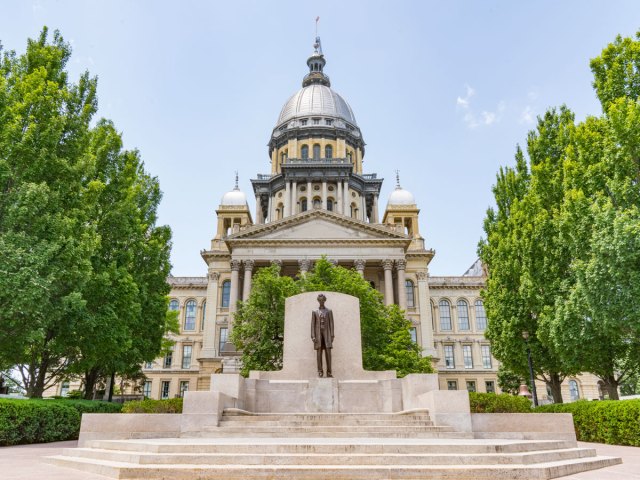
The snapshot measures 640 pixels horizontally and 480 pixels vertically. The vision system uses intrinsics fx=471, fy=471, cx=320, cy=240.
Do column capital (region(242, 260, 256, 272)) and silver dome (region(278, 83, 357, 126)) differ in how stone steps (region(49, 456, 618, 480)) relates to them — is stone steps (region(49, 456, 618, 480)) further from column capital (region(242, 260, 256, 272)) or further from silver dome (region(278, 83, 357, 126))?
Answer: silver dome (region(278, 83, 357, 126))

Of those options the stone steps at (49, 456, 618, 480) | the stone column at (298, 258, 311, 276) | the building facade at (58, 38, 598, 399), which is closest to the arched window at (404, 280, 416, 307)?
the building facade at (58, 38, 598, 399)

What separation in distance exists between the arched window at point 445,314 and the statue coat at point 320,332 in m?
46.7

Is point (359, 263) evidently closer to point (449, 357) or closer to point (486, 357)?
point (449, 357)

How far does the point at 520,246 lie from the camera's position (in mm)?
20562

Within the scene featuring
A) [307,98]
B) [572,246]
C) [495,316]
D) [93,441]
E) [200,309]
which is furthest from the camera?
[307,98]

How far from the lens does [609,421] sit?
14336mm

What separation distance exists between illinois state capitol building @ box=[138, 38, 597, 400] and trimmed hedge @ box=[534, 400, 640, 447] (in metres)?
27.8

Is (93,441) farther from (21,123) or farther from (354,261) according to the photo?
(354,261)

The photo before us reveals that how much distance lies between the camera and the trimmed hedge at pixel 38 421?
12688mm

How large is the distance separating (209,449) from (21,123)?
11964mm

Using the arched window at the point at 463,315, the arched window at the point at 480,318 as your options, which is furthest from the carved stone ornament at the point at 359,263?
the arched window at the point at 480,318

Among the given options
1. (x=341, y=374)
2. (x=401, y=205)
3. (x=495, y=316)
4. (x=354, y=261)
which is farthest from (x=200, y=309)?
(x=341, y=374)

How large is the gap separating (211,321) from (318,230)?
14.4 metres

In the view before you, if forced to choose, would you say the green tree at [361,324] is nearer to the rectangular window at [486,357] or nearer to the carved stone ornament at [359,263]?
the carved stone ornament at [359,263]
